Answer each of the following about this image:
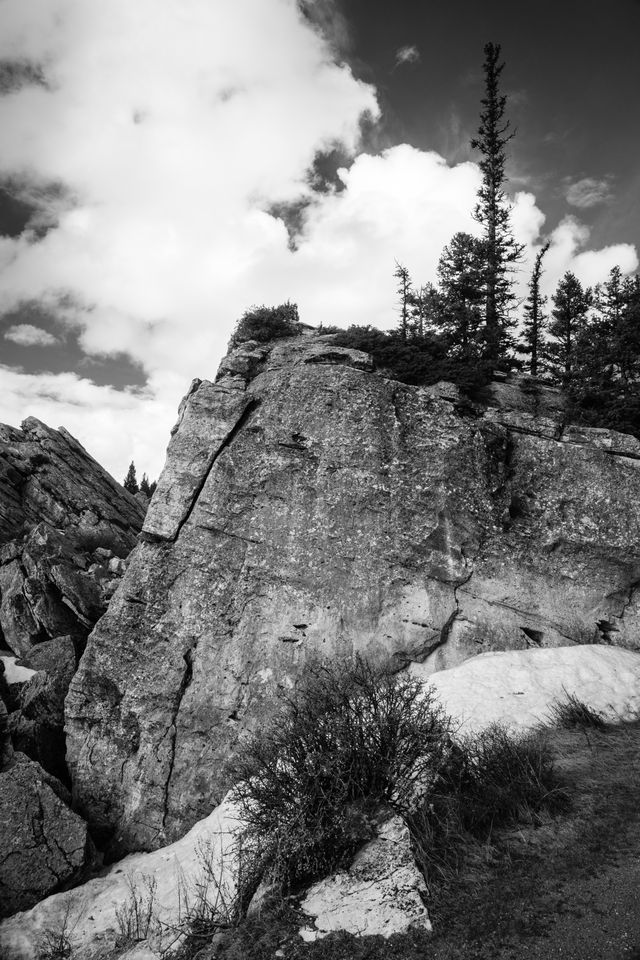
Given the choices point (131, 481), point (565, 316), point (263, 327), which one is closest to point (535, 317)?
point (565, 316)

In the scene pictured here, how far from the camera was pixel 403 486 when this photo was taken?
51.9 ft

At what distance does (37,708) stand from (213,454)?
9518mm

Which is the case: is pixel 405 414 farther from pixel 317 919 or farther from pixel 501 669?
pixel 317 919

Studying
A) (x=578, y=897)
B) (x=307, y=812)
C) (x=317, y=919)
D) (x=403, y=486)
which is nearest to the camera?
(x=578, y=897)

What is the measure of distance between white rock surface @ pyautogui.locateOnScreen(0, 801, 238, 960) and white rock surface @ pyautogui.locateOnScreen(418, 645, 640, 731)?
543 cm

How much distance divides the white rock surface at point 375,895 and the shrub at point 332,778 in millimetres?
220

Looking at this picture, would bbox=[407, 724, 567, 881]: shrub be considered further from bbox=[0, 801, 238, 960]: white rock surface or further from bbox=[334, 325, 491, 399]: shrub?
bbox=[334, 325, 491, 399]: shrub

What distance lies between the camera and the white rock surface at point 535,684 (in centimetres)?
1084

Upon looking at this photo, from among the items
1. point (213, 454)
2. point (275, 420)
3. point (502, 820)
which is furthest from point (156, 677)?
point (502, 820)

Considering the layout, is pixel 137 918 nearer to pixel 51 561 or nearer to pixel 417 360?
pixel 51 561

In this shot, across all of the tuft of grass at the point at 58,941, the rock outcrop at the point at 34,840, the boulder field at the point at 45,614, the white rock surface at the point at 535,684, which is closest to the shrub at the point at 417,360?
the white rock surface at the point at 535,684

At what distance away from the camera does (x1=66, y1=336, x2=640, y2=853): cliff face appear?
1416 centimetres

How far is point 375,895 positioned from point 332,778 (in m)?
1.47

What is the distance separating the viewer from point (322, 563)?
15.3 m
